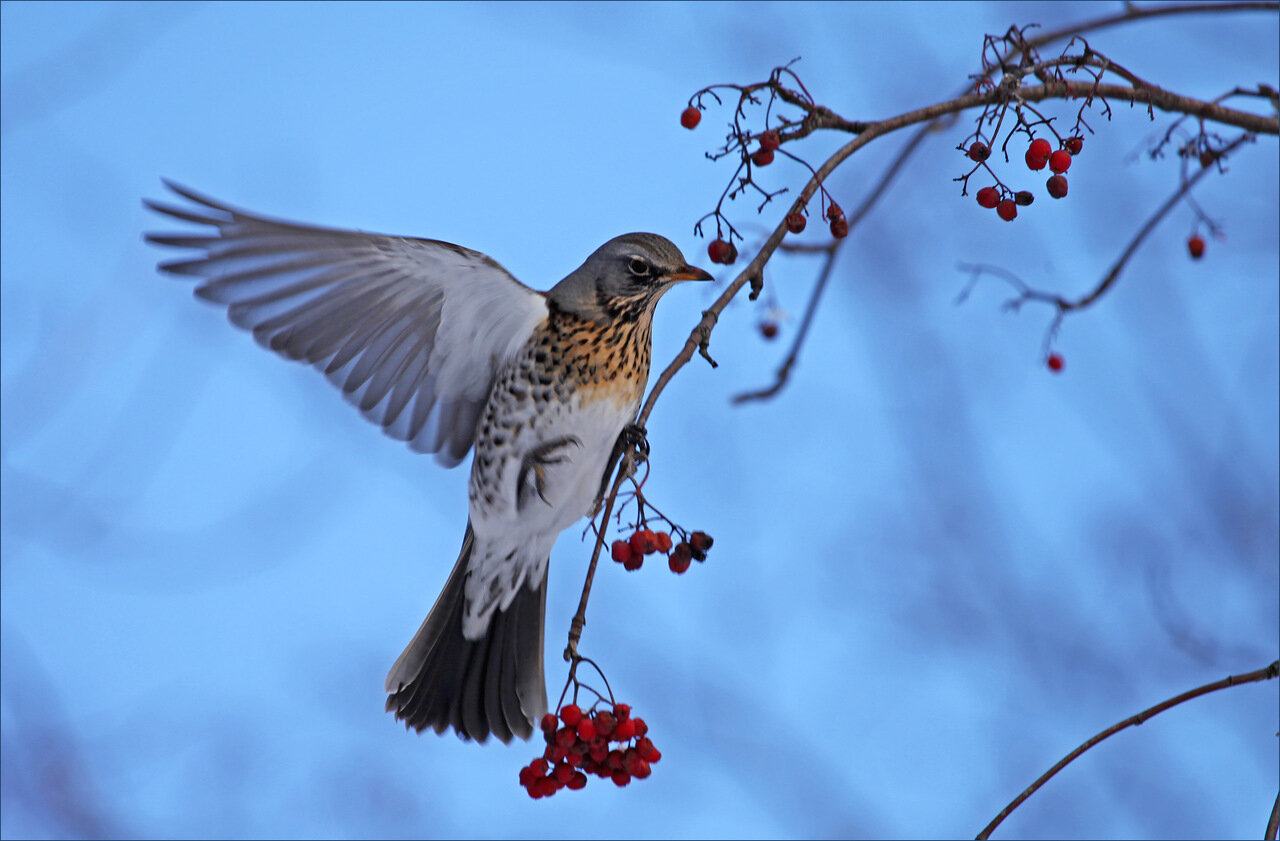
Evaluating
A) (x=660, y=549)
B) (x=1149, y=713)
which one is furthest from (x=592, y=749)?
(x=1149, y=713)

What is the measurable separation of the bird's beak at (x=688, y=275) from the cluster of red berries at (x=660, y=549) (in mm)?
856

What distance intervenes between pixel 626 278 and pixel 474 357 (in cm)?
47

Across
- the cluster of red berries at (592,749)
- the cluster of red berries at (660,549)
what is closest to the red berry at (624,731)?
the cluster of red berries at (592,749)

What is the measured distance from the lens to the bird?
Result: 2.73 m

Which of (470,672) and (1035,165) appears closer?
(1035,165)

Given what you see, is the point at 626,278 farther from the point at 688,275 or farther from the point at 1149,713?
the point at 1149,713

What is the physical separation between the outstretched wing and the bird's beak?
0.37 meters

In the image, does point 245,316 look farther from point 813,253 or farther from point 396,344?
point 813,253

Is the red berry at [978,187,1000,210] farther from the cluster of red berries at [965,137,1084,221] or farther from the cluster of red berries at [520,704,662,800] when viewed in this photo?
the cluster of red berries at [520,704,662,800]

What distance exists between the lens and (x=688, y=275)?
111 inches

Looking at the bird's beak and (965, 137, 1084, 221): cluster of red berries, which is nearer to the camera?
(965, 137, 1084, 221): cluster of red berries

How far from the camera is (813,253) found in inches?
111

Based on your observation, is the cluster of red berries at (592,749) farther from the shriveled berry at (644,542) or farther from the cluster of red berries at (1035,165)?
the cluster of red berries at (1035,165)

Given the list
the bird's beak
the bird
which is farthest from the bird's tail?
the bird's beak
